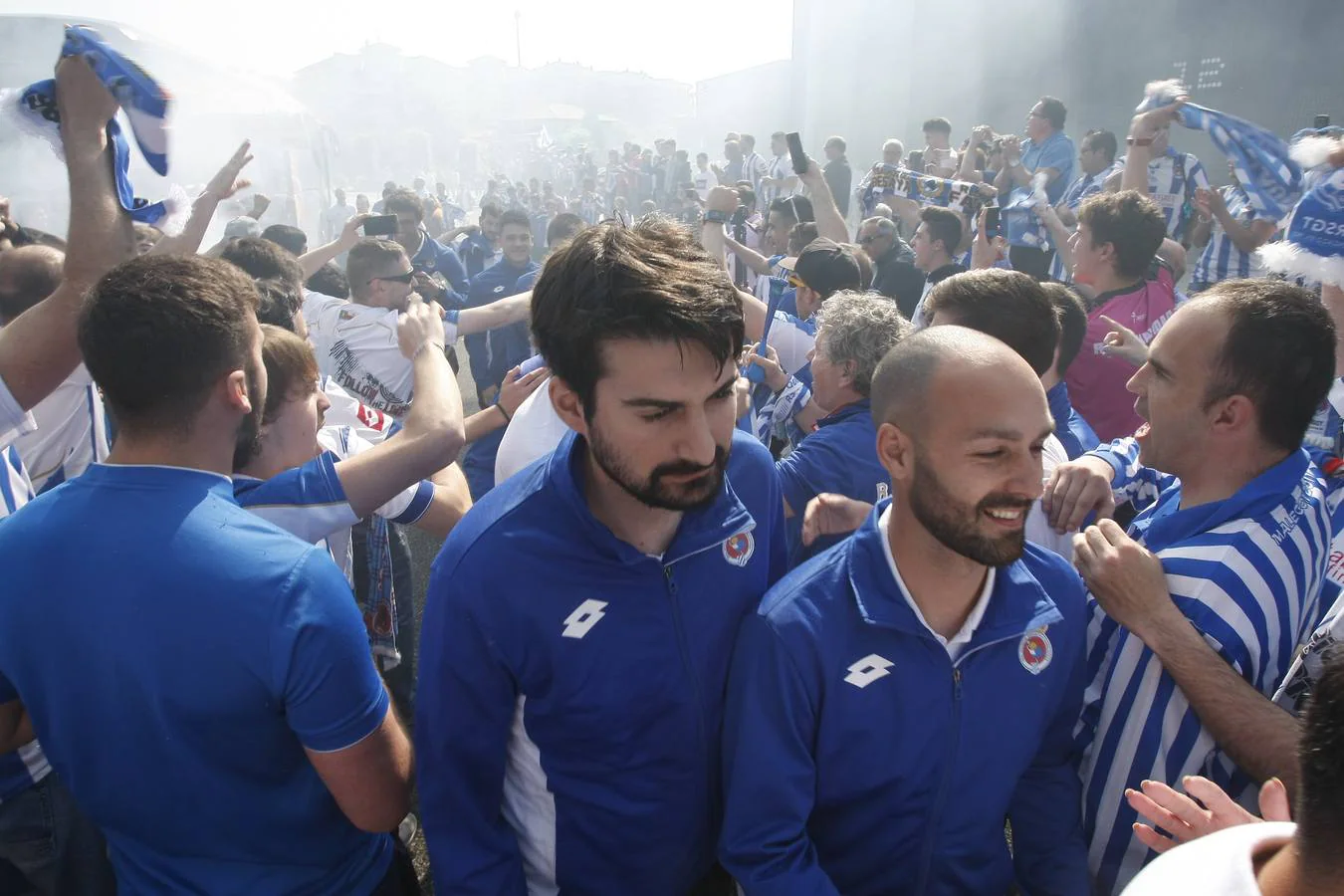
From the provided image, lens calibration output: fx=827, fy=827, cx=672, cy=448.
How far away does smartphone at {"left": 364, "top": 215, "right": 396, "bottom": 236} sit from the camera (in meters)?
5.72

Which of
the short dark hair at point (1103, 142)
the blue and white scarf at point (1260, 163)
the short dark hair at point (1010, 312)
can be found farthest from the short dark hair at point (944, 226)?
the short dark hair at point (1010, 312)

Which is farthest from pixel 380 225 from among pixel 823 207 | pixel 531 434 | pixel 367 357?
pixel 531 434

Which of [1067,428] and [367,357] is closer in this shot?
[1067,428]

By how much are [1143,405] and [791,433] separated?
1.74 metres

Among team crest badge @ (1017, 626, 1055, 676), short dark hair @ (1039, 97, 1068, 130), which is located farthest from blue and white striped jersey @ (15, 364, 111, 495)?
short dark hair @ (1039, 97, 1068, 130)

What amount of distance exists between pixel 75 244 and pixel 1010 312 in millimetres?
2645

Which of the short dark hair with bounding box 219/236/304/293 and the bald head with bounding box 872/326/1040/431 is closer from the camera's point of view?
the bald head with bounding box 872/326/1040/431

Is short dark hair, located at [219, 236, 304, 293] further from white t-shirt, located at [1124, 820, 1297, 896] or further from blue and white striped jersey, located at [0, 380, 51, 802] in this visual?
white t-shirt, located at [1124, 820, 1297, 896]

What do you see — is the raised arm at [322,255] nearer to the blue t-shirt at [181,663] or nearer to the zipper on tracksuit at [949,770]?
the blue t-shirt at [181,663]

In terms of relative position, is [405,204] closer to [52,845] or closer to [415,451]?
[415,451]

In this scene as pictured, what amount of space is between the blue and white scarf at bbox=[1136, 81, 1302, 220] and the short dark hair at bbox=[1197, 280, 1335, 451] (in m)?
2.85

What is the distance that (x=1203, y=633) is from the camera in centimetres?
175

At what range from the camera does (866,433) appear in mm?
2709

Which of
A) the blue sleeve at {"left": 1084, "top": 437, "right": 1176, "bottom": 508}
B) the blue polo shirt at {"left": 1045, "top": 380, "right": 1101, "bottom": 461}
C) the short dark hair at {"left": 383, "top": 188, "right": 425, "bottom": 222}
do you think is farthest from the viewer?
the short dark hair at {"left": 383, "top": 188, "right": 425, "bottom": 222}
